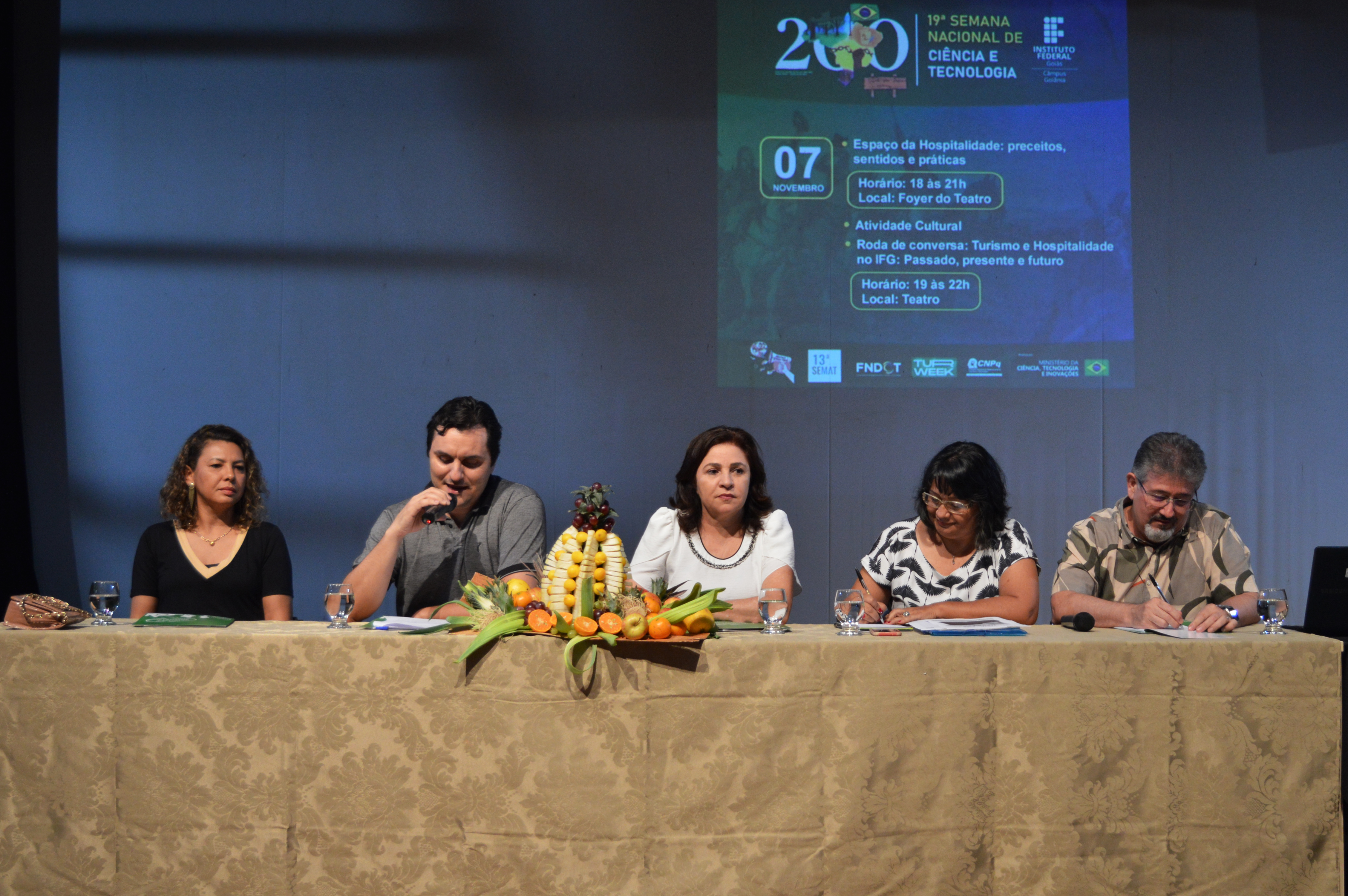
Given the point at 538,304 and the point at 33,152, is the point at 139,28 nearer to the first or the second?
the point at 33,152

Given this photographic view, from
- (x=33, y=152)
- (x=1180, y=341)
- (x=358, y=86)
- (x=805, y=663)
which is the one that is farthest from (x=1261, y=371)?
(x=33, y=152)

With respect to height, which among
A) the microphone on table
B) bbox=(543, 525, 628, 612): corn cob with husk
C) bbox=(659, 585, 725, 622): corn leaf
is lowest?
bbox=(659, 585, 725, 622): corn leaf

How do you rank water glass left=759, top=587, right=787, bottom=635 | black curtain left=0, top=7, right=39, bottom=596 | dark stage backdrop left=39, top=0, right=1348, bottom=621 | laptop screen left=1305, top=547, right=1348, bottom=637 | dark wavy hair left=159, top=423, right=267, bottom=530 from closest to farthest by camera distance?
water glass left=759, top=587, right=787, bottom=635
laptop screen left=1305, top=547, right=1348, bottom=637
dark wavy hair left=159, top=423, right=267, bottom=530
black curtain left=0, top=7, right=39, bottom=596
dark stage backdrop left=39, top=0, right=1348, bottom=621

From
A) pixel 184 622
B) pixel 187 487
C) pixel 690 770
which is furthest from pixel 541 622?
pixel 187 487

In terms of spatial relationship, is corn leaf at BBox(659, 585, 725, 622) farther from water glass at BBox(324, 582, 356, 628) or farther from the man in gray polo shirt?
the man in gray polo shirt

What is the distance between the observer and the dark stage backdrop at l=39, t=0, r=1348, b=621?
13.8ft

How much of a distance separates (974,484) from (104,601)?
81.6 inches

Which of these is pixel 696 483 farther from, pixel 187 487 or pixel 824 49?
pixel 824 49

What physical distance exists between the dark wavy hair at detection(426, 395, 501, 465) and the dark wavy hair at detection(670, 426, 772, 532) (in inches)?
21.3

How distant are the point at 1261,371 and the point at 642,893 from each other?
3.61 metres

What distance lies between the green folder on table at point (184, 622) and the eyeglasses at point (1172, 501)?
2.25m

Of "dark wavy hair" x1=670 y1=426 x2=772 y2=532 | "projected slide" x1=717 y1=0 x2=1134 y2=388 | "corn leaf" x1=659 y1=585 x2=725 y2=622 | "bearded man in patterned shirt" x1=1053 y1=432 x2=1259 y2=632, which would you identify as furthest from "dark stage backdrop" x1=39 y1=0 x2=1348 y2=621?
"corn leaf" x1=659 y1=585 x2=725 y2=622

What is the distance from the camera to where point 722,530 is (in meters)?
2.84

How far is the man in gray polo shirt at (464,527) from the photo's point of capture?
8.92ft
